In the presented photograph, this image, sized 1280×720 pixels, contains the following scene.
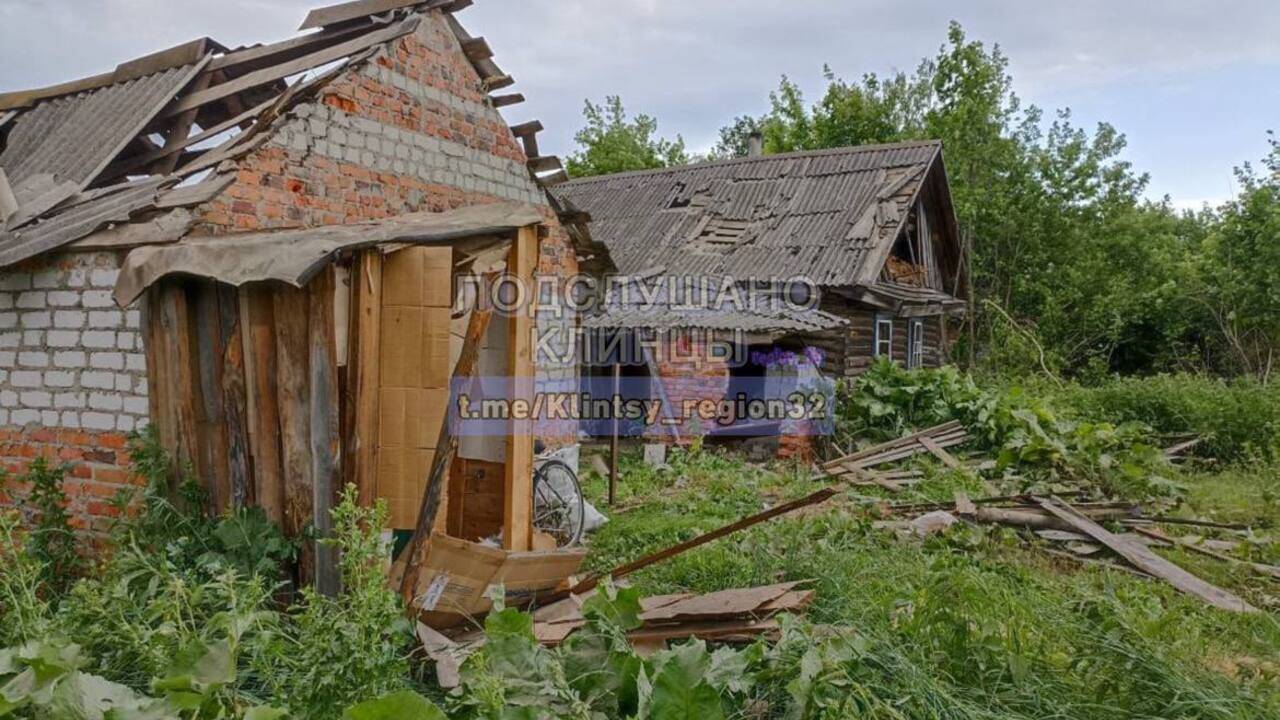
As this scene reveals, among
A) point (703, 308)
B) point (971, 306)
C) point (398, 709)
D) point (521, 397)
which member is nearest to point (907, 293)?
point (703, 308)

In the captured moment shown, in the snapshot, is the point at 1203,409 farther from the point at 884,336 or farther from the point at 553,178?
the point at 553,178

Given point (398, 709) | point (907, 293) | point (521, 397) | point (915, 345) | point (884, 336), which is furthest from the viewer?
point (915, 345)

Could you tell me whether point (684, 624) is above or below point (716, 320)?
below

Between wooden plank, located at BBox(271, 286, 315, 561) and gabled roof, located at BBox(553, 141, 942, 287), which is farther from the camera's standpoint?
gabled roof, located at BBox(553, 141, 942, 287)

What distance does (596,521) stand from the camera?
829 centimetres

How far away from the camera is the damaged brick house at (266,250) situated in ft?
15.3

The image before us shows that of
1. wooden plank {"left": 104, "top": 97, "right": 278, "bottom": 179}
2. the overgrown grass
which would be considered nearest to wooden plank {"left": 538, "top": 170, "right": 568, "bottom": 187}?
wooden plank {"left": 104, "top": 97, "right": 278, "bottom": 179}

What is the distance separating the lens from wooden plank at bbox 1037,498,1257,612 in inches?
233

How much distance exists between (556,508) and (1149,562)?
4867 mm

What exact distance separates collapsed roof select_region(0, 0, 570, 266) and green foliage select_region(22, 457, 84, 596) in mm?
1469

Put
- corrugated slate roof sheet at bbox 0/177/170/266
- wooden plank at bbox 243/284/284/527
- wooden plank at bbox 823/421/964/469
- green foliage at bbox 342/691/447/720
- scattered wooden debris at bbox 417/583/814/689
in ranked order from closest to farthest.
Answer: green foliage at bbox 342/691/447/720
scattered wooden debris at bbox 417/583/814/689
wooden plank at bbox 243/284/284/527
corrugated slate roof sheet at bbox 0/177/170/266
wooden plank at bbox 823/421/964/469

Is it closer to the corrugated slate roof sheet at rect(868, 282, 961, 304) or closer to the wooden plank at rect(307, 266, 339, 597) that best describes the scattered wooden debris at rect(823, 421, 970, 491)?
the corrugated slate roof sheet at rect(868, 282, 961, 304)

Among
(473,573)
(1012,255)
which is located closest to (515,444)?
(473,573)

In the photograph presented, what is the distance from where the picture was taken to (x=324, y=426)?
462cm
